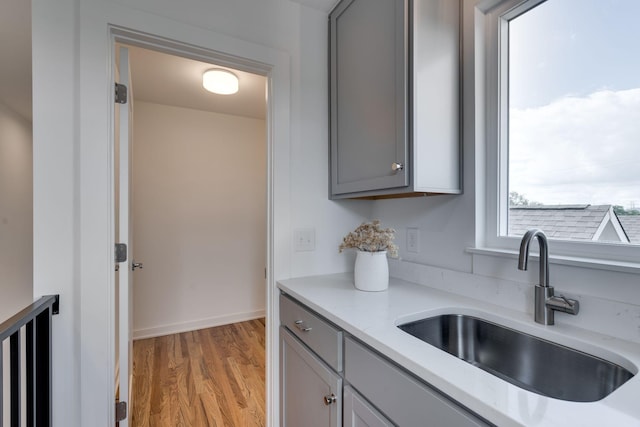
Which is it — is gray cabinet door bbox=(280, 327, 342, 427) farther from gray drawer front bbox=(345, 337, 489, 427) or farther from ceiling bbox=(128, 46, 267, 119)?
ceiling bbox=(128, 46, 267, 119)

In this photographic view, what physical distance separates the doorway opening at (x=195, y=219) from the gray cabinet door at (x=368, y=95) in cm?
112

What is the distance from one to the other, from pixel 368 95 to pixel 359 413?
1231 millimetres

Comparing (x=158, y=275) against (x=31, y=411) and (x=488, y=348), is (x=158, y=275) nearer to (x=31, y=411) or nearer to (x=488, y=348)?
(x=31, y=411)

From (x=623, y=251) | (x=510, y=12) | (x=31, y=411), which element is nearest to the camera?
(x=623, y=251)

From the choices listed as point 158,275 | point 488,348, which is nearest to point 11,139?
point 158,275

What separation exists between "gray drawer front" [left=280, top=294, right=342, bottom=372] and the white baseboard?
204cm

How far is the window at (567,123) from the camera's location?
89 cm

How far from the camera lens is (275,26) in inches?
60.2

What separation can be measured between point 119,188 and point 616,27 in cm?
191

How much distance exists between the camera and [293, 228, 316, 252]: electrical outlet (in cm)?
158

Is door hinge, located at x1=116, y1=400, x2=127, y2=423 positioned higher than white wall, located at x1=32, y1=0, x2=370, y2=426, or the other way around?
white wall, located at x1=32, y1=0, x2=370, y2=426

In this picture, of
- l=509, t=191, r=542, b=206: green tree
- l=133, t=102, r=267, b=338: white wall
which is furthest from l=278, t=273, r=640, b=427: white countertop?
l=133, t=102, r=267, b=338: white wall

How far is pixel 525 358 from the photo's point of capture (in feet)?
3.00

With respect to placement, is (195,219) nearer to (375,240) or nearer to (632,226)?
(375,240)
